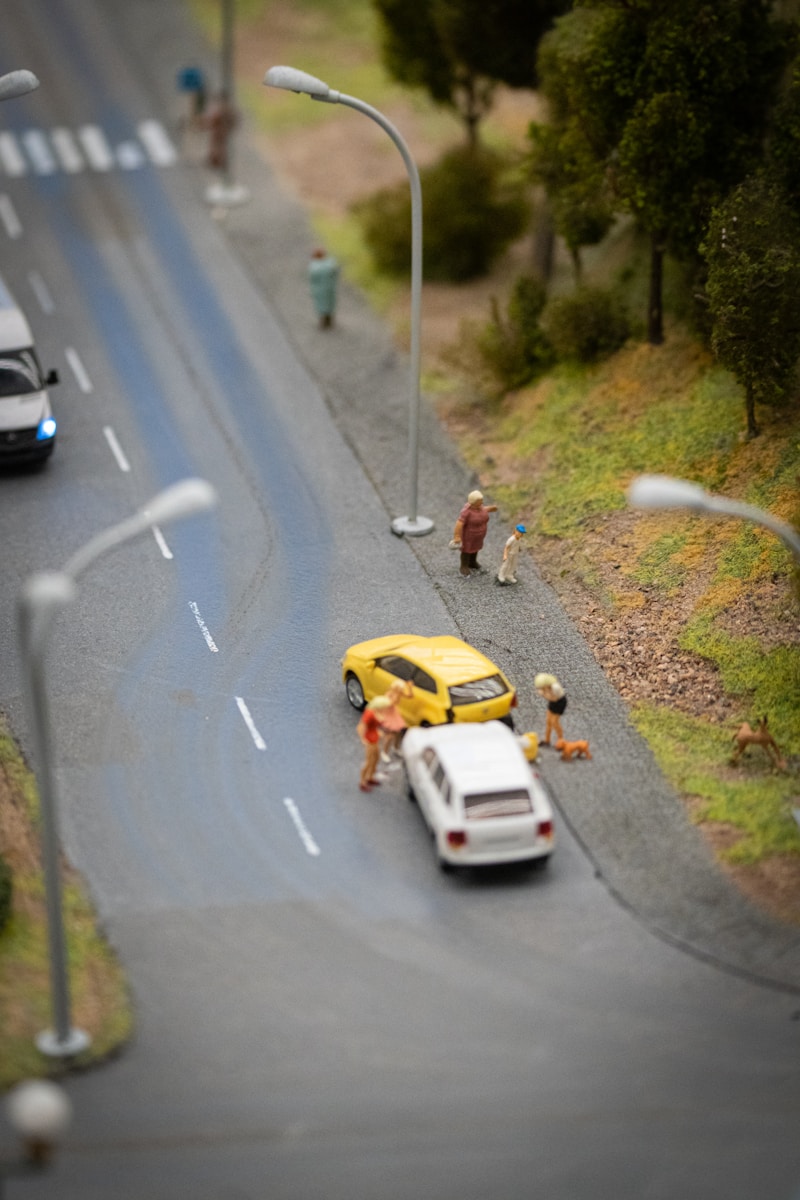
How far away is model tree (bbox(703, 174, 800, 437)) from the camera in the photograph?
26.6 m

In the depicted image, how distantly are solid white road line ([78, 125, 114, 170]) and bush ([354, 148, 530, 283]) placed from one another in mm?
8242

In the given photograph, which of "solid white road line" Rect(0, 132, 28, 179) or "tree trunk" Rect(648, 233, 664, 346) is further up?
"tree trunk" Rect(648, 233, 664, 346)

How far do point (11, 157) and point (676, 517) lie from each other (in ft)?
76.8

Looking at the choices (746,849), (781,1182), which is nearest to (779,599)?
(746,849)

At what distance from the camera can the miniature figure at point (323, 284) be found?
116 feet

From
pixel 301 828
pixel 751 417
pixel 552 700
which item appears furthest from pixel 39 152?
pixel 301 828

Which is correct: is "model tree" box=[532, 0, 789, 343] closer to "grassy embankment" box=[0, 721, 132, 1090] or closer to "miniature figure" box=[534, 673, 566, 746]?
"miniature figure" box=[534, 673, 566, 746]

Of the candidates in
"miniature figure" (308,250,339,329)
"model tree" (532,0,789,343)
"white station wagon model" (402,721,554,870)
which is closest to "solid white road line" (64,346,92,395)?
"miniature figure" (308,250,339,329)

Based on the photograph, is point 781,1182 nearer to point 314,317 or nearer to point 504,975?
point 504,975

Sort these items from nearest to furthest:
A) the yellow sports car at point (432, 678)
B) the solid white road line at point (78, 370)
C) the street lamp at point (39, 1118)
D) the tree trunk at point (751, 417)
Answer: the street lamp at point (39, 1118), the yellow sports car at point (432, 678), the tree trunk at point (751, 417), the solid white road line at point (78, 370)

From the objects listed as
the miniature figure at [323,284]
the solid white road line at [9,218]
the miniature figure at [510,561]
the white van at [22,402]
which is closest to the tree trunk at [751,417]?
→ the miniature figure at [510,561]

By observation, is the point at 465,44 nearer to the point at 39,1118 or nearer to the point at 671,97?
the point at 671,97

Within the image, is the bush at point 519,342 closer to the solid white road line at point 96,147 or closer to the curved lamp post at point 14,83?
the curved lamp post at point 14,83

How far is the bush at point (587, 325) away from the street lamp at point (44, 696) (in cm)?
1620
